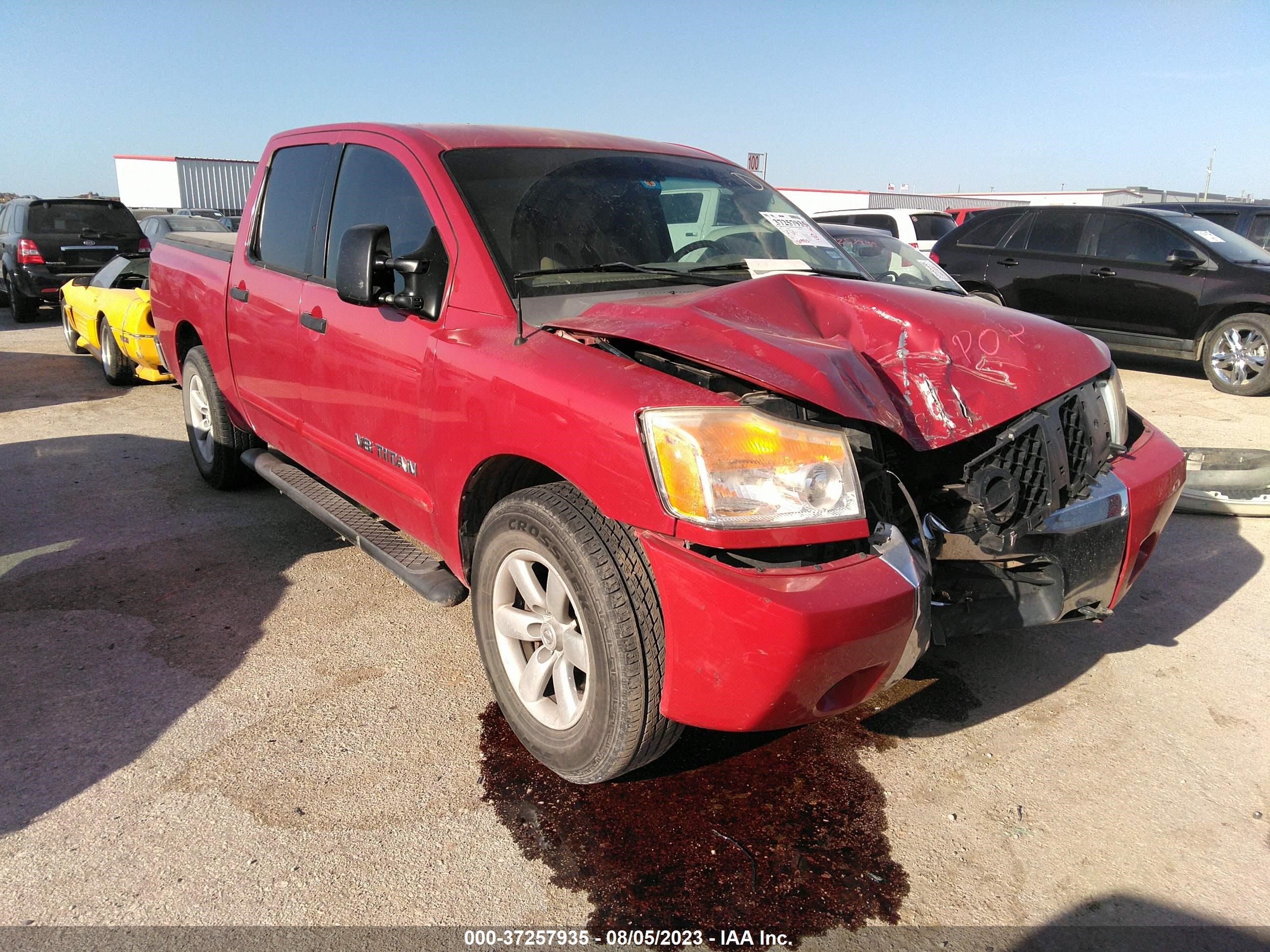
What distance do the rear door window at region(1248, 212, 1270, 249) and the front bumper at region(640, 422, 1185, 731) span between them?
12055 mm

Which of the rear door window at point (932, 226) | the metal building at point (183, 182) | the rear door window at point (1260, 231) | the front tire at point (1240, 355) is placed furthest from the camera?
the metal building at point (183, 182)

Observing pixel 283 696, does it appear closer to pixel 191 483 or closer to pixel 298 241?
pixel 298 241

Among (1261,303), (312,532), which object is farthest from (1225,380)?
(312,532)

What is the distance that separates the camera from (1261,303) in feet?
26.8

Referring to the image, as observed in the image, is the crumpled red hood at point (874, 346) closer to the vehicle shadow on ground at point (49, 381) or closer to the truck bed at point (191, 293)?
the truck bed at point (191, 293)

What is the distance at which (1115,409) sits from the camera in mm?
2908

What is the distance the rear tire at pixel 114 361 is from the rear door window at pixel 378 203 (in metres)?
5.79

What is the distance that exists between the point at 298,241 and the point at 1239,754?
13.1ft

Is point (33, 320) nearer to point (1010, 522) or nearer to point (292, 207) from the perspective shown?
point (292, 207)

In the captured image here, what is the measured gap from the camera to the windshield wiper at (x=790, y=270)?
317cm

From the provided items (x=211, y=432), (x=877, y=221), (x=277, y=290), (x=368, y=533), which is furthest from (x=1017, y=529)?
(x=877, y=221)

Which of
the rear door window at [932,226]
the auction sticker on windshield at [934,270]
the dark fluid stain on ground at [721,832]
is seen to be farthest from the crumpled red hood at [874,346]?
the rear door window at [932,226]

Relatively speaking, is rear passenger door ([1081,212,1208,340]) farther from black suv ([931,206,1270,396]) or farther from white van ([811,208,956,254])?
white van ([811,208,956,254])

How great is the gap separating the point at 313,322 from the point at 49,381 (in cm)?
700
